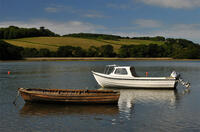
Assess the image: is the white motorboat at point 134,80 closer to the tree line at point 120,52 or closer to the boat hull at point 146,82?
the boat hull at point 146,82

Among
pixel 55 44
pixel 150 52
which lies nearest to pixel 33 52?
pixel 55 44

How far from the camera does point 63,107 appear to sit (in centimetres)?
2400

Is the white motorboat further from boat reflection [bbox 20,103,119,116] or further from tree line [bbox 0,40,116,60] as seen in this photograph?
tree line [bbox 0,40,116,60]

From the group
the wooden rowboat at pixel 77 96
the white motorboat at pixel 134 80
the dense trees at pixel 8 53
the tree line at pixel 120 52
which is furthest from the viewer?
the tree line at pixel 120 52

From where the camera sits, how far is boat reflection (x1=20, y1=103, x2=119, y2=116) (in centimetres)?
2203

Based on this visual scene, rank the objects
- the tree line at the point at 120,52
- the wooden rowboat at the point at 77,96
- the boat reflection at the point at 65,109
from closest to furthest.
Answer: the boat reflection at the point at 65,109, the wooden rowboat at the point at 77,96, the tree line at the point at 120,52

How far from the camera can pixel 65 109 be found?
23281 mm

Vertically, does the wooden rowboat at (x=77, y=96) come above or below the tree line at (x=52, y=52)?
below

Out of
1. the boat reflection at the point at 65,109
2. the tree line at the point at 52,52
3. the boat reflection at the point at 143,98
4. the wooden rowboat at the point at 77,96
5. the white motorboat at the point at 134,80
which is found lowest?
the boat reflection at the point at 65,109

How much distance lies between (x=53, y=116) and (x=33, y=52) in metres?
120

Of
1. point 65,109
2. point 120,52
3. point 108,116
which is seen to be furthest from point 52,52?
point 108,116

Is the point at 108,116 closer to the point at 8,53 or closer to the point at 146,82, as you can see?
the point at 146,82

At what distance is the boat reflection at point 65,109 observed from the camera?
2203 cm

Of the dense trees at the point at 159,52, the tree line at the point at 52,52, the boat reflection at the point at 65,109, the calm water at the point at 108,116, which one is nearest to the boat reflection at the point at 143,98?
the calm water at the point at 108,116
